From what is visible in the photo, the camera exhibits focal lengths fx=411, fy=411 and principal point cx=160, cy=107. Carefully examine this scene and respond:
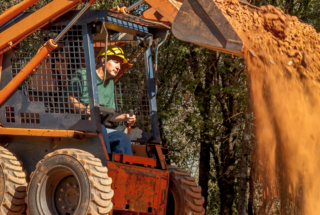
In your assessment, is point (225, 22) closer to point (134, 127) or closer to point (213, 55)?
point (134, 127)

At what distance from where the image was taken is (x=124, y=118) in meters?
5.05

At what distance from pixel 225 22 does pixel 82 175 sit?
1.93 metres

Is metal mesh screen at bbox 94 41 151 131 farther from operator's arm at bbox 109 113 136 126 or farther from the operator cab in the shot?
the operator cab

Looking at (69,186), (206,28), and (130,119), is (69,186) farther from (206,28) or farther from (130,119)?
(206,28)

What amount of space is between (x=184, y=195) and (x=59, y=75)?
1.97 metres

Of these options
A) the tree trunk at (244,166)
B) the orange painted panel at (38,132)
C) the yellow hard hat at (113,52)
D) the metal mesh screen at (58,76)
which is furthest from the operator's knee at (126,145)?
the tree trunk at (244,166)

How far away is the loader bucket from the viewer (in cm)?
366

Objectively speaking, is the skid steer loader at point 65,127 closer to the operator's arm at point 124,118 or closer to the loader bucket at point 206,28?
the loader bucket at point 206,28

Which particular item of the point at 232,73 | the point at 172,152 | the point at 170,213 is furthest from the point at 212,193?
the point at 170,213

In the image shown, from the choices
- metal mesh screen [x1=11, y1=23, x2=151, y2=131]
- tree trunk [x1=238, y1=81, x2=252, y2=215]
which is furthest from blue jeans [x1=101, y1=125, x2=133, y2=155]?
tree trunk [x1=238, y1=81, x2=252, y2=215]

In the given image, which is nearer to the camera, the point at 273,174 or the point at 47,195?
the point at 47,195

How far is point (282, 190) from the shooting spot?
4.62 meters

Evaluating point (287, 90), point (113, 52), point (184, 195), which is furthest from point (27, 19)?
point (287, 90)

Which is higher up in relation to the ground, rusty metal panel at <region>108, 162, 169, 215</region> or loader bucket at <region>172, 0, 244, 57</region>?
loader bucket at <region>172, 0, 244, 57</region>
